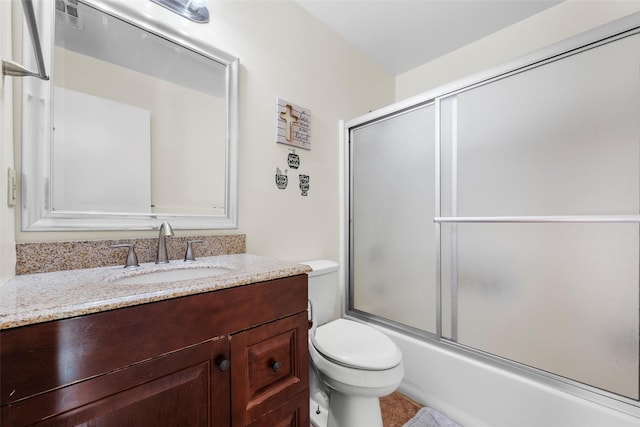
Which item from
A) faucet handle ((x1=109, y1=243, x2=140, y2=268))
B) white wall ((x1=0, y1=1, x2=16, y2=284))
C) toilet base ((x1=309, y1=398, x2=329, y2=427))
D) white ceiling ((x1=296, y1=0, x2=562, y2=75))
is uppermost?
white ceiling ((x1=296, y1=0, x2=562, y2=75))

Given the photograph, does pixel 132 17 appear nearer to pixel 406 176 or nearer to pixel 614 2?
pixel 406 176

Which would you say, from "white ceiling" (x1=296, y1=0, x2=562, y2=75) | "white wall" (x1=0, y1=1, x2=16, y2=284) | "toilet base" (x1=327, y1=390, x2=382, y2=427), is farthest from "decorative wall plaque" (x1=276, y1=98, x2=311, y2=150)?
"toilet base" (x1=327, y1=390, x2=382, y2=427)

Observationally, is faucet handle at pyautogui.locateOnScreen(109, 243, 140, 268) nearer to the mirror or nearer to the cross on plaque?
the mirror

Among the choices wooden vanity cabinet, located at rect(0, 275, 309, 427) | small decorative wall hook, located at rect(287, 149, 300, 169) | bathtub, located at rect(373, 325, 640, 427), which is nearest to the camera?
wooden vanity cabinet, located at rect(0, 275, 309, 427)

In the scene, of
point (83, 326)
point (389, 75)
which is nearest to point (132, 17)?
point (83, 326)

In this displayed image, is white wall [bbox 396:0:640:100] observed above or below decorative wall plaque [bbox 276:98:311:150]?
above

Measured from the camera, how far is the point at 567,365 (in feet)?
3.77

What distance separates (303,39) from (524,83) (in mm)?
1283

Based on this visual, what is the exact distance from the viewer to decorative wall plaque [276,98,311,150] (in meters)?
1.56

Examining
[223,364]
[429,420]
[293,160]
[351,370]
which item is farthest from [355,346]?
[293,160]

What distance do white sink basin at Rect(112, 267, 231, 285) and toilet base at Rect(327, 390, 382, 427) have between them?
0.82 metres

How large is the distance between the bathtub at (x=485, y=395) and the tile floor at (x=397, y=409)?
0.05 metres

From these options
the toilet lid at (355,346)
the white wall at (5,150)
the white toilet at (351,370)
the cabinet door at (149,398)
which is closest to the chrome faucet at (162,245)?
the white wall at (5,150)

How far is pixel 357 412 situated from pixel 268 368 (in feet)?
1.96
